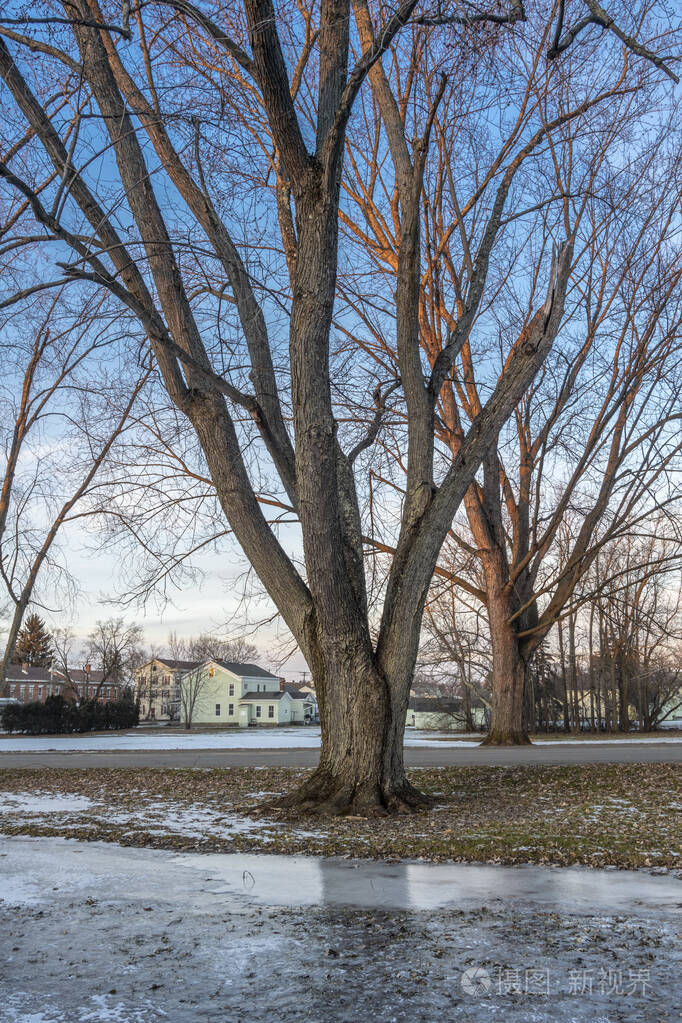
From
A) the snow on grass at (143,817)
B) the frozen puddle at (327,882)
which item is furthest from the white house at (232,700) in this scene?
the frozen puddle at (327,882)

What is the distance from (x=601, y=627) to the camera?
3969cm

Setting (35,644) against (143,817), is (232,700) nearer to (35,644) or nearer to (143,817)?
(35,644)

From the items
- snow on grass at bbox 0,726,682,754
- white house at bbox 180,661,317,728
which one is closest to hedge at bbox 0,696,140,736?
snow on grass at bbox 0,726,682,754

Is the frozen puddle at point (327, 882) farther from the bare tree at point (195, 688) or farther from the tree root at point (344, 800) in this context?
the bare tree at point (195, 688)

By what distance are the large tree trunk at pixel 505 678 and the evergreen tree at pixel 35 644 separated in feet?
229

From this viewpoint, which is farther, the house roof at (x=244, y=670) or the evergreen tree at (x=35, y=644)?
the evergreen tree at (x=35, y=644)

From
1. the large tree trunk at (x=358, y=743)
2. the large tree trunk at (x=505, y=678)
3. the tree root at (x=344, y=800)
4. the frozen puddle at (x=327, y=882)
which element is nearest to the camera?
the frozen puddle at (x=327, y=882)

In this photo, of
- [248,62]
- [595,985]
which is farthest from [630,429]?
[595,985]

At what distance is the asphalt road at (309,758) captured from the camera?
14.2 m

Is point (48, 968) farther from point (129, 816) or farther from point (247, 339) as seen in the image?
point (247, 339)

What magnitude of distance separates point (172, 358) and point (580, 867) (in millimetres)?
6385

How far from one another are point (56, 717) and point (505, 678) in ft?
83.7

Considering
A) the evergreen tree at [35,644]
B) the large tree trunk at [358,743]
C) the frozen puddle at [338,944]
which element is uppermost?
the evergreen tree at [35,644]

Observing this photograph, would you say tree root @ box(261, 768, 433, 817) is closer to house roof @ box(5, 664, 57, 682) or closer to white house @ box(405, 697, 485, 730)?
white house @ box(405, 697, 485, 730)
